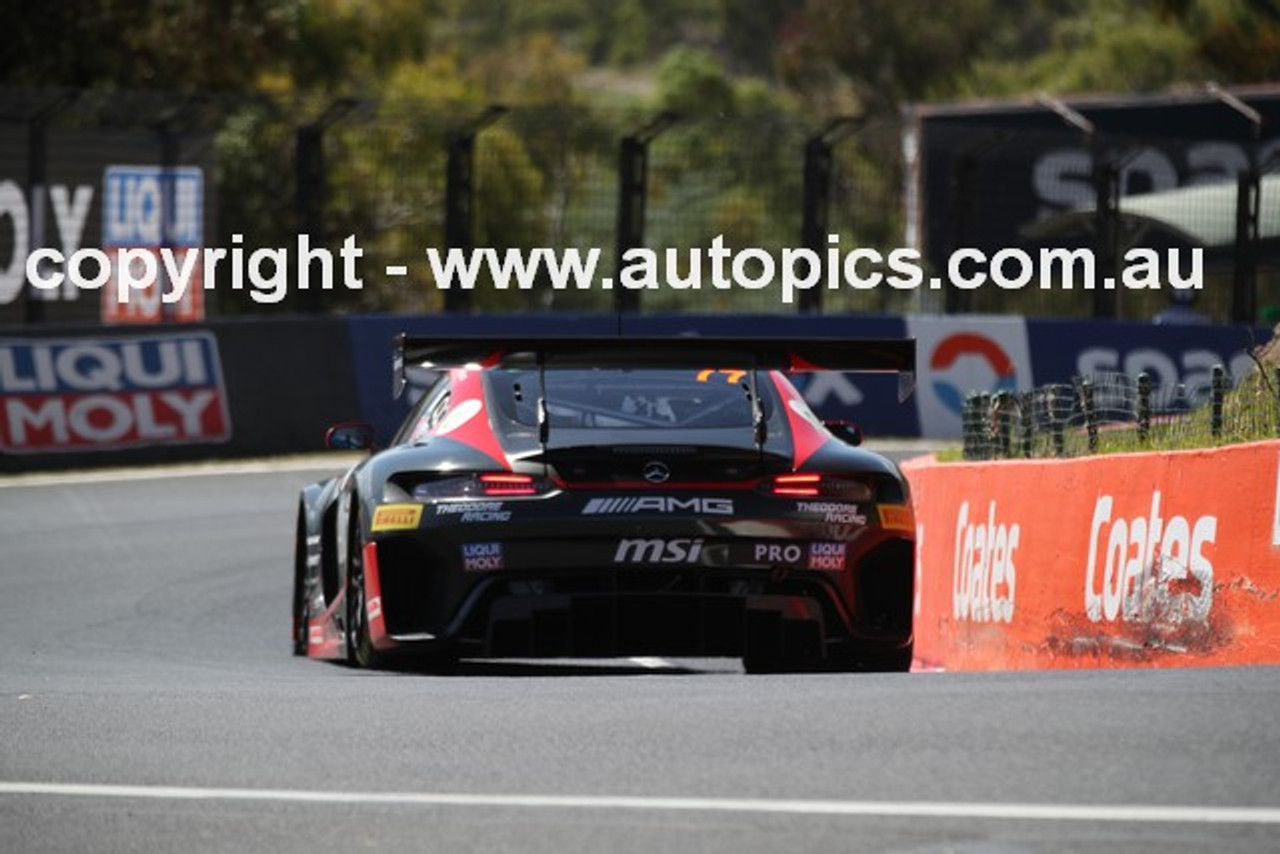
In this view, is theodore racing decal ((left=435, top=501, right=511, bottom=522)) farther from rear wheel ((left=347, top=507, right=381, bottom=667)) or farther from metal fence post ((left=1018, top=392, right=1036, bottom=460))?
metal fence post ((left=1018, top=392, right=1036, bottom=460))

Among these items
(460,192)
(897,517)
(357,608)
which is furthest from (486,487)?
(460,192)

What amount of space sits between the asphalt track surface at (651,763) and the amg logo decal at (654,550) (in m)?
0.68

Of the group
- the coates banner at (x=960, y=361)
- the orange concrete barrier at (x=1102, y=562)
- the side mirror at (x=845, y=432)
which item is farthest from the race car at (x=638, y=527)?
the coates banner at (x=960, y=361)

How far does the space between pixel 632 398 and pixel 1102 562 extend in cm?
204

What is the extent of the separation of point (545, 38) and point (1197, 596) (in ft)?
330

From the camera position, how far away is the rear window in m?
9.87

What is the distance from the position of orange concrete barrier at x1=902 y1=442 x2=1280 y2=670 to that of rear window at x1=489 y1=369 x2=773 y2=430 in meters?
1.50

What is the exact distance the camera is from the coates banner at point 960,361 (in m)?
25.7

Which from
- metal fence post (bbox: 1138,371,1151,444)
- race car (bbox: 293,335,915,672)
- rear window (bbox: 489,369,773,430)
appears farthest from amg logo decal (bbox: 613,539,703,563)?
metal fence post (bbox: 1138,371,1151,444)

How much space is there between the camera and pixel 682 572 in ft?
31.0

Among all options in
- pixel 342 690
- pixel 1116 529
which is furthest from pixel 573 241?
pixel 342 690

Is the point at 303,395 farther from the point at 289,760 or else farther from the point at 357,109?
the point at 289,760

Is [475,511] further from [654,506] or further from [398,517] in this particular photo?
[654,506]

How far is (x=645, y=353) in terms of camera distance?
9.55m
